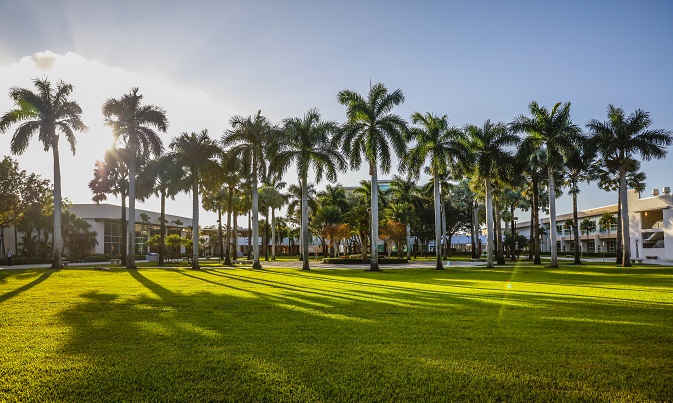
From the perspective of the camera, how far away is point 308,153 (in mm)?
34031

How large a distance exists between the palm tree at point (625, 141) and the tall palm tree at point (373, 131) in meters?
19.2

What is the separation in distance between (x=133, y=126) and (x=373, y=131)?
→ 1930 centimetres

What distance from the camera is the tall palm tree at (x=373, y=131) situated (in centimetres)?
3219

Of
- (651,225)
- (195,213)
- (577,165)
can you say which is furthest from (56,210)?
(651,225)

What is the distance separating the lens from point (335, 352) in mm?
6766

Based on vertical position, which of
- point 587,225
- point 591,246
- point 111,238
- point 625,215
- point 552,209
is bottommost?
point 591,246

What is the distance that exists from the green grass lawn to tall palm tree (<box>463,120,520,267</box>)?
1043 inches

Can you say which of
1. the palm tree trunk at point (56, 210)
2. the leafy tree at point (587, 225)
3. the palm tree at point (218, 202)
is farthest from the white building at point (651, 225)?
the palm tree trunk at point (56, 210)

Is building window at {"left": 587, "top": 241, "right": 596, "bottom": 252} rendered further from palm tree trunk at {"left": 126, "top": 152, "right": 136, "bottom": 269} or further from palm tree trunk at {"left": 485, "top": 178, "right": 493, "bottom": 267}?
palm tree trunk at {"left": 126, "top": 152, "right": 136, "bottom": 269}

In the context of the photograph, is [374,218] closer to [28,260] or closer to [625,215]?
[625,215]

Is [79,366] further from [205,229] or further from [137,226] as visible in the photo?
→ [205,229]

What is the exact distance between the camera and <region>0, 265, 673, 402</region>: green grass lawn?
501 cm

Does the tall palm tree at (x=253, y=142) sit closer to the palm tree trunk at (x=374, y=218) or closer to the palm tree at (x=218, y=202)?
the palm tree trunk at (x=374, y=218)

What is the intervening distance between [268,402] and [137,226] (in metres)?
79.4
